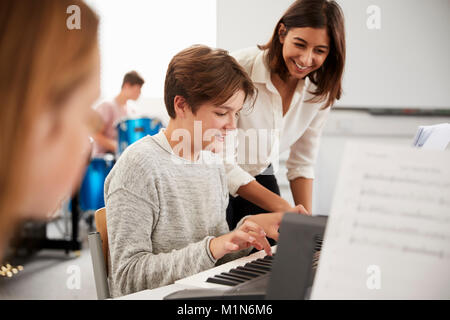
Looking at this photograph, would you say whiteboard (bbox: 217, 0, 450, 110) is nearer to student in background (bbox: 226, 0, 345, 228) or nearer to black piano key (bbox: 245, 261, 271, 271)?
student in background (bbox: 226, 0, 345, 228)

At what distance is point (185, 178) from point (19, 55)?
91 centimetres

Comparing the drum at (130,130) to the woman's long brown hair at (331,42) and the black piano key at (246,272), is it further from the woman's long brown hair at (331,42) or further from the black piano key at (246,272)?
the black piano key at (246,272)

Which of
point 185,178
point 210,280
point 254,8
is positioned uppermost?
point 254,8

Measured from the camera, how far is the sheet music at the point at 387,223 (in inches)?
21.7

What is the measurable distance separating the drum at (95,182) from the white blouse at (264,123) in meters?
2.42

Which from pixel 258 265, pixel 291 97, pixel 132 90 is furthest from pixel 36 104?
pixel 132 90

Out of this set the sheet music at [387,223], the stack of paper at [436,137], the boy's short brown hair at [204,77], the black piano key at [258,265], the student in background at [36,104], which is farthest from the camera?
the boy's short brown hair at [204,77]

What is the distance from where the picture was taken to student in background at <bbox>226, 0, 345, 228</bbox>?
60.1 inches

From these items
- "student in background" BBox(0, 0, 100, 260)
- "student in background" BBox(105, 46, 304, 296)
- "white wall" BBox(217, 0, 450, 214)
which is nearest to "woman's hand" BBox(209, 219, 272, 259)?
"student in background" BBox(105, 46, 304, 296)

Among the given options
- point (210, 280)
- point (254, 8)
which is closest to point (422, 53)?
point (254, 8)

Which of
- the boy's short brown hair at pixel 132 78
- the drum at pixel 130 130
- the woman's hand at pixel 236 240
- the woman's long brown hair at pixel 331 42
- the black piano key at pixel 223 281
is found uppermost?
the woman's long brown hair at pixel 331 42

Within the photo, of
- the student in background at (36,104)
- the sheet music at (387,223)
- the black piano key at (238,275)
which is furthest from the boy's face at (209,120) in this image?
the student in background at (36,104)

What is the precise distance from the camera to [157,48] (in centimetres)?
436
